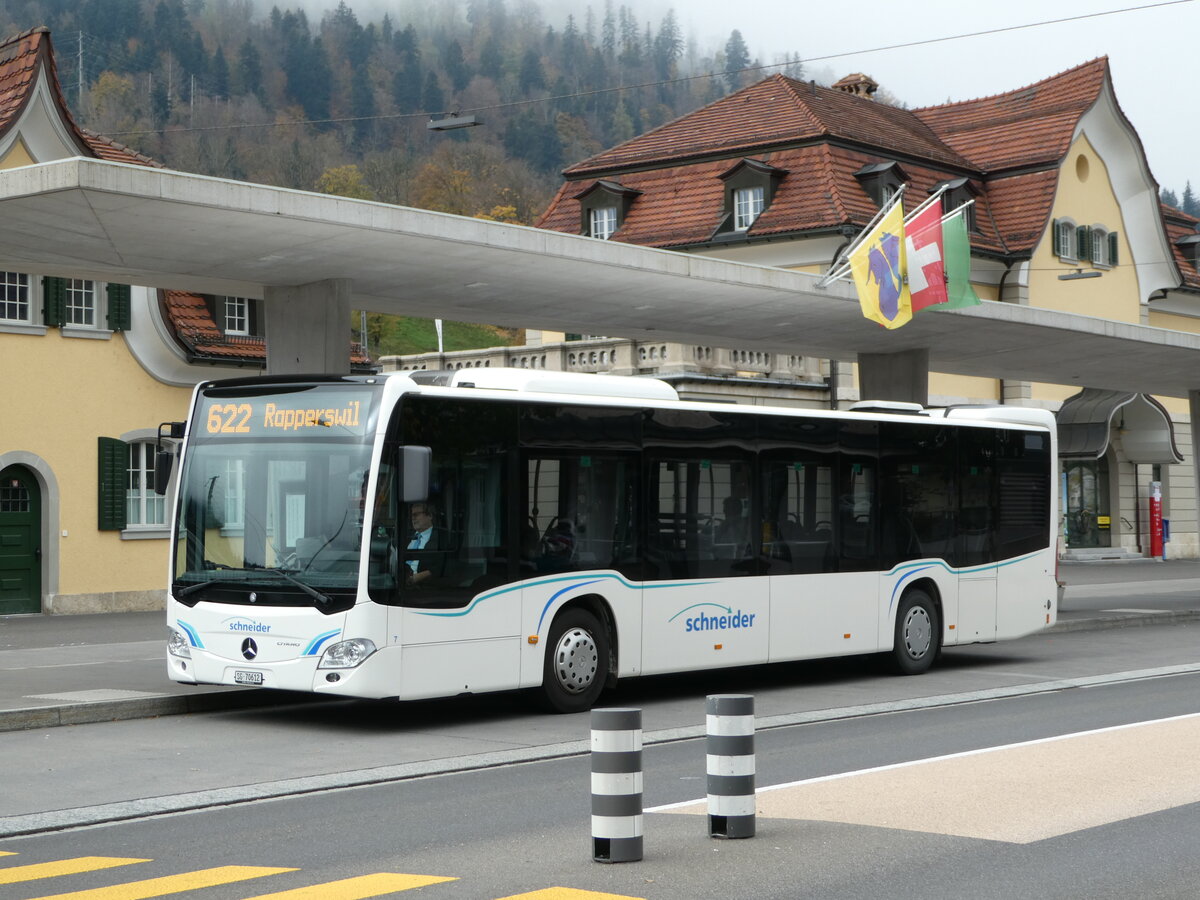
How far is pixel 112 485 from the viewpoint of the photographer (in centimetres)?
2881

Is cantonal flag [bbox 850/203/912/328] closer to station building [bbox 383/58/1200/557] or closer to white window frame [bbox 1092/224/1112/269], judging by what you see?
station building [bbox 383/58/1200/557]

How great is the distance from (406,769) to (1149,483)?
46.3 meters

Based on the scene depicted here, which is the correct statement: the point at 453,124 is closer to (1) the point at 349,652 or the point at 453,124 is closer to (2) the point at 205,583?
(2) the point at 205,583

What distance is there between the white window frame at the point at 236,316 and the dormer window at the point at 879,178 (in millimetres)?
18986

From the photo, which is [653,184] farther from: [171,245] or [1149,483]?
[171,245]

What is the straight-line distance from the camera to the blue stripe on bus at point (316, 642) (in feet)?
42.0

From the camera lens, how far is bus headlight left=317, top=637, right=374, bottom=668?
41.8 ft

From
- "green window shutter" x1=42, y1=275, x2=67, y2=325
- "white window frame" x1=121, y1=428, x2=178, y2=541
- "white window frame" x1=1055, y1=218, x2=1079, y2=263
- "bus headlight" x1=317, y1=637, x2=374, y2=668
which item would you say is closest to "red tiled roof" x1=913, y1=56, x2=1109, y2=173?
"white window frame" x1=1055, y1=218, x2=1079, y2=263

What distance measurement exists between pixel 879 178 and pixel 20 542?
1004 inches

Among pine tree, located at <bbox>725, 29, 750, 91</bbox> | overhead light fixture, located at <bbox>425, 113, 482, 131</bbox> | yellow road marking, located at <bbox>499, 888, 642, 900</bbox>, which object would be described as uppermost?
pine tree, located at <bbox>725, 29, 750, 91</bbox>

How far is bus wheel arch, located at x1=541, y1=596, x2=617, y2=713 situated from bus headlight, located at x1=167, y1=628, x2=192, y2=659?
294cm

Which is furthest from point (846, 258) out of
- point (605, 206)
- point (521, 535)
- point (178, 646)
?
point (605, 206)

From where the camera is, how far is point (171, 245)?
16.3m

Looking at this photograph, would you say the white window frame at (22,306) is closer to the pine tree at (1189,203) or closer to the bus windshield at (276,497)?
the bus windshield at (276,497)
